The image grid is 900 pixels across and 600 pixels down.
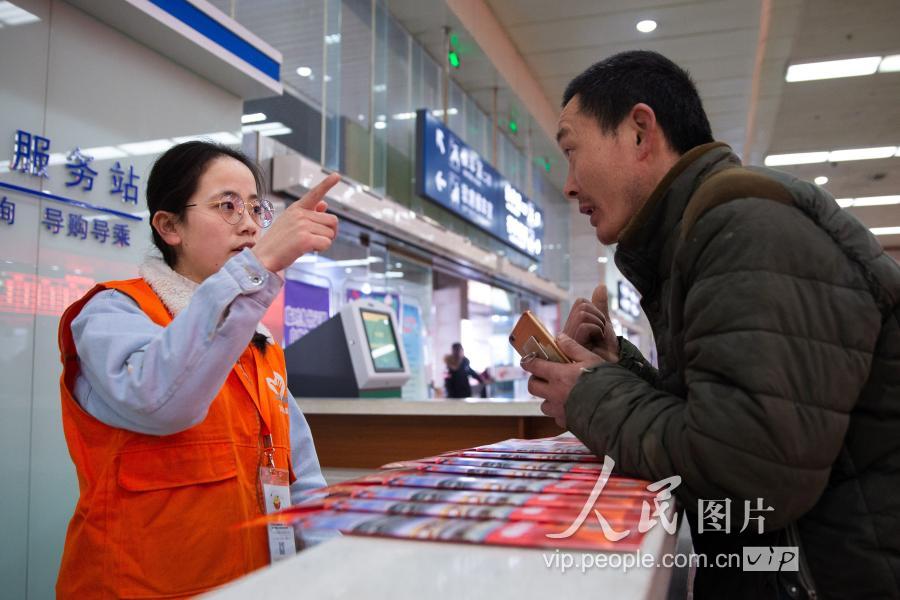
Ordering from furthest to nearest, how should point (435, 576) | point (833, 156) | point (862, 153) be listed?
1. point (833, 156)
2. point (862, 153)
3. point (435, 576)

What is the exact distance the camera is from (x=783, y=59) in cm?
677

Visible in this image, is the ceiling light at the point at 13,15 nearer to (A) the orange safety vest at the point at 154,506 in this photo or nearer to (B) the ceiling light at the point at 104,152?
(B) the ceiling light at the point at 104,152

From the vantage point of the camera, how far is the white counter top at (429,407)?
2.63m

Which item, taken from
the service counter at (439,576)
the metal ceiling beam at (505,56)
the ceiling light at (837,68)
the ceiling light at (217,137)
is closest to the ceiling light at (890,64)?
the ceiling light at (837,68)

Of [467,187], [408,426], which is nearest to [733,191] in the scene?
[408,426]

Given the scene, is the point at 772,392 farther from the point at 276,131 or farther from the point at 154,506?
the point at 276,131

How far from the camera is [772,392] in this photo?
2.49ft

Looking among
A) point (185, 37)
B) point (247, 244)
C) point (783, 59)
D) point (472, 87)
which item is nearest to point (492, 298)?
point (472, 87)

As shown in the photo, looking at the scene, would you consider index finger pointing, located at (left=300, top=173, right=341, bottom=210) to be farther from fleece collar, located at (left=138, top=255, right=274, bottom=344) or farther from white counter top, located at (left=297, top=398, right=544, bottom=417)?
white counter top, located at (left=297, top=398, right=544, bottom=417)

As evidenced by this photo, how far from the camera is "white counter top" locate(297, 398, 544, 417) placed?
263 centimetres

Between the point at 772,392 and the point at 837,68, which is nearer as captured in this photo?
the point at 772,392

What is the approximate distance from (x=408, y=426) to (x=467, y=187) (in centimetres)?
485

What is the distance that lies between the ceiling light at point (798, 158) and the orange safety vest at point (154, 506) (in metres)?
8.21

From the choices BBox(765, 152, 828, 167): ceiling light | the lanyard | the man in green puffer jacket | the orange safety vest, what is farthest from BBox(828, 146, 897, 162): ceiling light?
the orange safety vest
